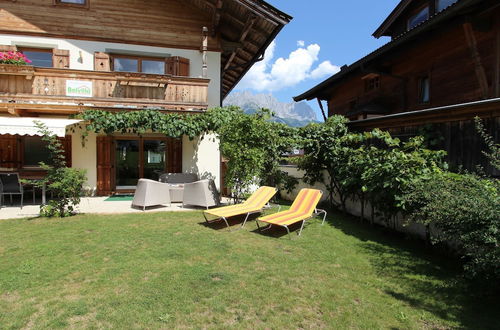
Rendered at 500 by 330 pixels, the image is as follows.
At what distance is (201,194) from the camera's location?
8602 millimetres

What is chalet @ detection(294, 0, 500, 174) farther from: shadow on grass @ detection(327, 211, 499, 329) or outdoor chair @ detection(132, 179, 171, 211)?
outdoor chair @ detection(132, 179, 171, 211)

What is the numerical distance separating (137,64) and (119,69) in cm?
74

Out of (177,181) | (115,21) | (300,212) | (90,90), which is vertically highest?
(115,21)

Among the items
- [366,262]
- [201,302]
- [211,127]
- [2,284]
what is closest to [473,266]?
[366,262]

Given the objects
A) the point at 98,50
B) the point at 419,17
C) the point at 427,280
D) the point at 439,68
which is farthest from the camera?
the point at 419,17

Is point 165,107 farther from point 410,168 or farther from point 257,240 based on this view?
point 410,168

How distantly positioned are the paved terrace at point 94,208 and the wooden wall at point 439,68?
8.78 m

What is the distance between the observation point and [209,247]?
5.15m

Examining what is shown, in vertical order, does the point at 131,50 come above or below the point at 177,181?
above

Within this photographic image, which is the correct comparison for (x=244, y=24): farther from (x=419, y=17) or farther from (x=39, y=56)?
(x=419, y=17)

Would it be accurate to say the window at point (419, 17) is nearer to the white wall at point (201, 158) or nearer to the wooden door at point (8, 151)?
the white wall at point (201, 158)

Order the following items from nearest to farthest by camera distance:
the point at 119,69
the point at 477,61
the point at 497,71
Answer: the point at 497,71, the point at 477,61, the point at 119,69

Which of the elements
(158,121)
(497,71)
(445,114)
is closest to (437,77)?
(497,71)

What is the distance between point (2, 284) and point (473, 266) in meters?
5.63
